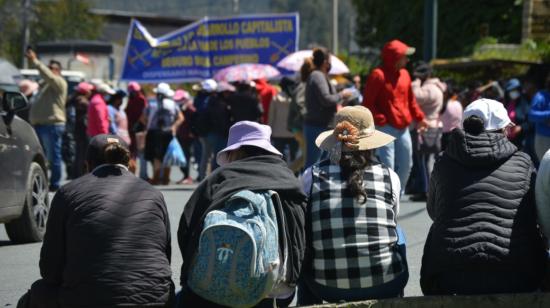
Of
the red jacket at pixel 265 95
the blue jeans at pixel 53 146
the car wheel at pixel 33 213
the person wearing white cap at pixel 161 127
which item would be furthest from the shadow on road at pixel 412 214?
the person wearing white cap at pixel 161 127

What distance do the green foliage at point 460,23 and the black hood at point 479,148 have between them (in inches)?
1205

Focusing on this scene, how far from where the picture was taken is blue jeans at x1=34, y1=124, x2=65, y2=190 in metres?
17.1

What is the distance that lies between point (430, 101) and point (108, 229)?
A: 9.60m

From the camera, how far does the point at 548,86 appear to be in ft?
42.0

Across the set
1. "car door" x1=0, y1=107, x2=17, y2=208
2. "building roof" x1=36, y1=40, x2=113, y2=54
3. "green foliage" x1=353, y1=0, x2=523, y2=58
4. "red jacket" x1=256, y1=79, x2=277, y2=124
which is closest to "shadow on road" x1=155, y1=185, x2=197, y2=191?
"red jacket" x1=256, y1=79, x2=277, y2=124

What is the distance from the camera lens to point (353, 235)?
20.8 feet

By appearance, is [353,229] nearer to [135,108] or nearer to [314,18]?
[135,108]

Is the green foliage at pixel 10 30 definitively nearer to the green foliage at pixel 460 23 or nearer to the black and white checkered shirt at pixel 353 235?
the green foliage at pixel 460 23

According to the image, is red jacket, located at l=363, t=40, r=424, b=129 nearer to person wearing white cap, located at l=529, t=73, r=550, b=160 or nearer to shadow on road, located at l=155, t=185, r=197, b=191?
person wearing white cap, located at l=529, t=73, r=550, b=160

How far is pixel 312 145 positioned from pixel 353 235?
762 cm

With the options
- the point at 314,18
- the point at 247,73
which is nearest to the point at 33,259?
the point at 247,73

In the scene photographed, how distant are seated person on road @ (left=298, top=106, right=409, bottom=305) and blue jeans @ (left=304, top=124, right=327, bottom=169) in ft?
24.0

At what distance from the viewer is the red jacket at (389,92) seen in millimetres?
12367

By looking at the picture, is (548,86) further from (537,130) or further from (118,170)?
(118,170)
